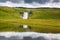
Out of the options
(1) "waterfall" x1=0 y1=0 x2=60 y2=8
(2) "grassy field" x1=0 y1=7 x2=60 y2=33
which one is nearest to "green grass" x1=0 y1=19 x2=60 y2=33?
(2) "grassy field" x1=0 y1=7 x2=60 y2=33

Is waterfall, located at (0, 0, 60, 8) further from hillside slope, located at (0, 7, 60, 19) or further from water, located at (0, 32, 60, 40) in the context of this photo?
water, located at (0, 32, 60, 40)

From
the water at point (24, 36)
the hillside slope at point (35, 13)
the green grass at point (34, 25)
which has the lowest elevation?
the water at point (24, 36)

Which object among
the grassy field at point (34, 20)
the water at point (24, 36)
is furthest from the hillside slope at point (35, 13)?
the water at point (24, 36)

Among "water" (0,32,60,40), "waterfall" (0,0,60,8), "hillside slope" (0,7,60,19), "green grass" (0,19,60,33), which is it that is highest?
"waterfall" (0,0,60,8)

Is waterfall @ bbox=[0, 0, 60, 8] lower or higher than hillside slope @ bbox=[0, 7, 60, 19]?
higher

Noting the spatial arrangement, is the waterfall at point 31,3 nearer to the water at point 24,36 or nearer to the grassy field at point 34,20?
the grassy field at point 34,20

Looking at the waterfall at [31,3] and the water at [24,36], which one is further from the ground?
the waterfall at [31,3]

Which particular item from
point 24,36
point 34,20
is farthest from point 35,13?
point 24,36

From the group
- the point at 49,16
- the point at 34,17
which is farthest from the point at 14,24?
the point at 49,16

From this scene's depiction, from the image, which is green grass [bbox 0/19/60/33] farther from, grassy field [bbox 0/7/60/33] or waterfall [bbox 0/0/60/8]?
waterfall [bbox 0/0/60/8]

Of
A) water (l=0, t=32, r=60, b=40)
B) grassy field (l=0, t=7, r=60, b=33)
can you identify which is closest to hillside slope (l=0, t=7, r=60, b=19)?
grassy field (l=0, t=7, r=60, b=33)
